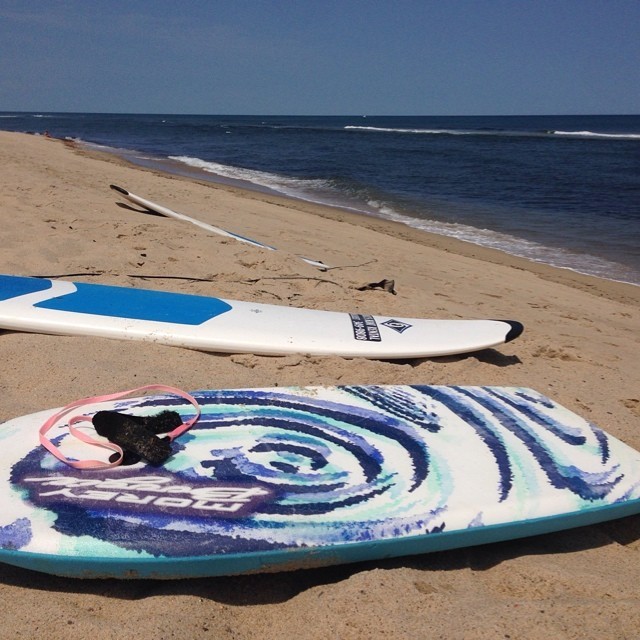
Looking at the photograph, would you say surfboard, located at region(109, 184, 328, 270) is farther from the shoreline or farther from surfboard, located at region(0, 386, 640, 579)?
surfboard, located at region(0, 386, 640, 579)

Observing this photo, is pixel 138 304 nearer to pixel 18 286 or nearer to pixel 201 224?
pixel 18 286

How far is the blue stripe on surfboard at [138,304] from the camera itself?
3.25m

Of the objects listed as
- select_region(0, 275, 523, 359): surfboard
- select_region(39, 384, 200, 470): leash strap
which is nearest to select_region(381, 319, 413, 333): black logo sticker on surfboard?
select_region(0, 275, 523, 359): surfboard

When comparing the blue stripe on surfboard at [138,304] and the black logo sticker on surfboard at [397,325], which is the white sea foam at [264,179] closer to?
the blue stripe on surfboard at [138,304]

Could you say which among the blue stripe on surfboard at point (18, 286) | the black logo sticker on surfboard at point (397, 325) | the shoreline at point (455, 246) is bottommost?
the shoreline at point (455, 246)

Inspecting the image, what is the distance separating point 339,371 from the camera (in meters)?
3.01

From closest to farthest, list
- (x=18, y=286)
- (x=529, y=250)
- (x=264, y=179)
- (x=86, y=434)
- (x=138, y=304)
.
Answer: (x=86, y=434)
(x=138, y=304)
(x=18, y=286)
(x=529, y=250)
(x=264, y=179)

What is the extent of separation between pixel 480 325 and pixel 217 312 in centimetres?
139

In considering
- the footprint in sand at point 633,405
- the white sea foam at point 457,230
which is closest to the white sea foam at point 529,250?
the white sea foam at point 457,230

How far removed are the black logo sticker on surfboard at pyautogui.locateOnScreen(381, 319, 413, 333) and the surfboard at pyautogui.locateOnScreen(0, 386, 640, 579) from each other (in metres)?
0.90

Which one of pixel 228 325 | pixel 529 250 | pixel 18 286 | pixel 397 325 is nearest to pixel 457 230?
pixel 529 250

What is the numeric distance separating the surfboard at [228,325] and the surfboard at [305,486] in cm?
72

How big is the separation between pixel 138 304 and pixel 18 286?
71 centimetres

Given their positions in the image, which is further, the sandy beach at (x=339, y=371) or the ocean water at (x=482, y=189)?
the ocean water at (x=482, y=189)
